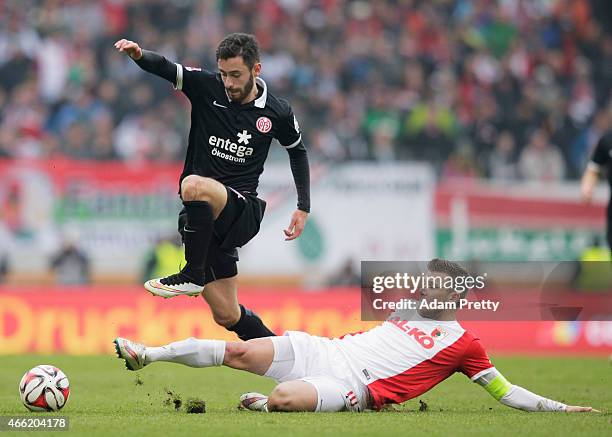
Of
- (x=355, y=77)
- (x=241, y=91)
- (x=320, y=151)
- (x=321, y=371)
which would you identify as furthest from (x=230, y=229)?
(x=355, y=77)

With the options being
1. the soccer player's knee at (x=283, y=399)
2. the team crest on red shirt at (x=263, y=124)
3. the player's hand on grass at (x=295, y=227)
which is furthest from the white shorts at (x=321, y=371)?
the team crest on red shirt at (x=263, y=124)

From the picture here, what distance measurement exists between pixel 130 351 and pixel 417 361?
189 cm

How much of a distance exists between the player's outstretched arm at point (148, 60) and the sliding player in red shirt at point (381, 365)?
6.31 ft

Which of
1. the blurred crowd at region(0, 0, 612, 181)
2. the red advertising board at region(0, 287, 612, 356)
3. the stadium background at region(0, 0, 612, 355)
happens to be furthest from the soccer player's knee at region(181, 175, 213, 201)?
the blurred crowd at region(0, 0, 612, 181)

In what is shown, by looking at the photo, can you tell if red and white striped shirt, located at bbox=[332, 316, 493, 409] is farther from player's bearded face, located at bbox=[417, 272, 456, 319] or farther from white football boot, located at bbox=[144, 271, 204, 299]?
white football boot, located at bbox=[144, 271, 204, 299]

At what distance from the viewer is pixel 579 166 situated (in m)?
18.2

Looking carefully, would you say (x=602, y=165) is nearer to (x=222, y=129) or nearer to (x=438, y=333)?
(x=438, y=333)

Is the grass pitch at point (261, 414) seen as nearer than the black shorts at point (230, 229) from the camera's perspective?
Yes

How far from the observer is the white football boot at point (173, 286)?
25.5ft

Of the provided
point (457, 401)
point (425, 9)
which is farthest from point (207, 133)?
point (425, 9)

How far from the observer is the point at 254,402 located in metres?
7.73

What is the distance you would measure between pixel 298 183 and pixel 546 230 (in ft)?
30.1

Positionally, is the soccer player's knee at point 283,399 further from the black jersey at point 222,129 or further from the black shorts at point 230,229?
the black jersey at point 222,129

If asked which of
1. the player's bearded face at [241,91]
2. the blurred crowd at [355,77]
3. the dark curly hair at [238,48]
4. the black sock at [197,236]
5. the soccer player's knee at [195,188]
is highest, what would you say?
the blurred crowd at [355,77]
